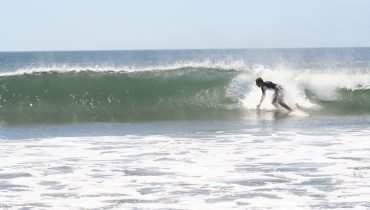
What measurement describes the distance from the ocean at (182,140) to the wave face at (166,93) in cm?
4

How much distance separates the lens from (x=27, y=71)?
24438mm

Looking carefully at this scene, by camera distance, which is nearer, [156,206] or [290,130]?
[156,206]

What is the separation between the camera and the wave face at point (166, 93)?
19.8 metres

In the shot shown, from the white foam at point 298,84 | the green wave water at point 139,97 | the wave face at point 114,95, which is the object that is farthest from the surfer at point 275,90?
the wave face at point 114,95

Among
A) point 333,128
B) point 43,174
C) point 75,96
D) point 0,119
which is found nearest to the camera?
point 43,174

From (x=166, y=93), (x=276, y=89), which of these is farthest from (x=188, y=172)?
(x=166, y=93)

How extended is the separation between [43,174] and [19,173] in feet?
1.09

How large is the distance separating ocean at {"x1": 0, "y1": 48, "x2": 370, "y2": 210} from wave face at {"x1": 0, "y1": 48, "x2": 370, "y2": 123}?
0.04 m

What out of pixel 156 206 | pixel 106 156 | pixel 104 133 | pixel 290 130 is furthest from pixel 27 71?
pixel 156 206

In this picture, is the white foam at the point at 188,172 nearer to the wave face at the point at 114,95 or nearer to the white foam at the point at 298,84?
the wave face at the point at 114,95

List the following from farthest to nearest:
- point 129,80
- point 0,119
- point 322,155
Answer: point 129,80, point 0,119, point 322,155

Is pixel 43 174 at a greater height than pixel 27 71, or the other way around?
pixel 27 71

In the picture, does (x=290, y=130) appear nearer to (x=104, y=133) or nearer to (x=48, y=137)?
(x=104, y=133)

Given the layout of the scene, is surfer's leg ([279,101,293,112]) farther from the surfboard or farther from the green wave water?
the green wave water
